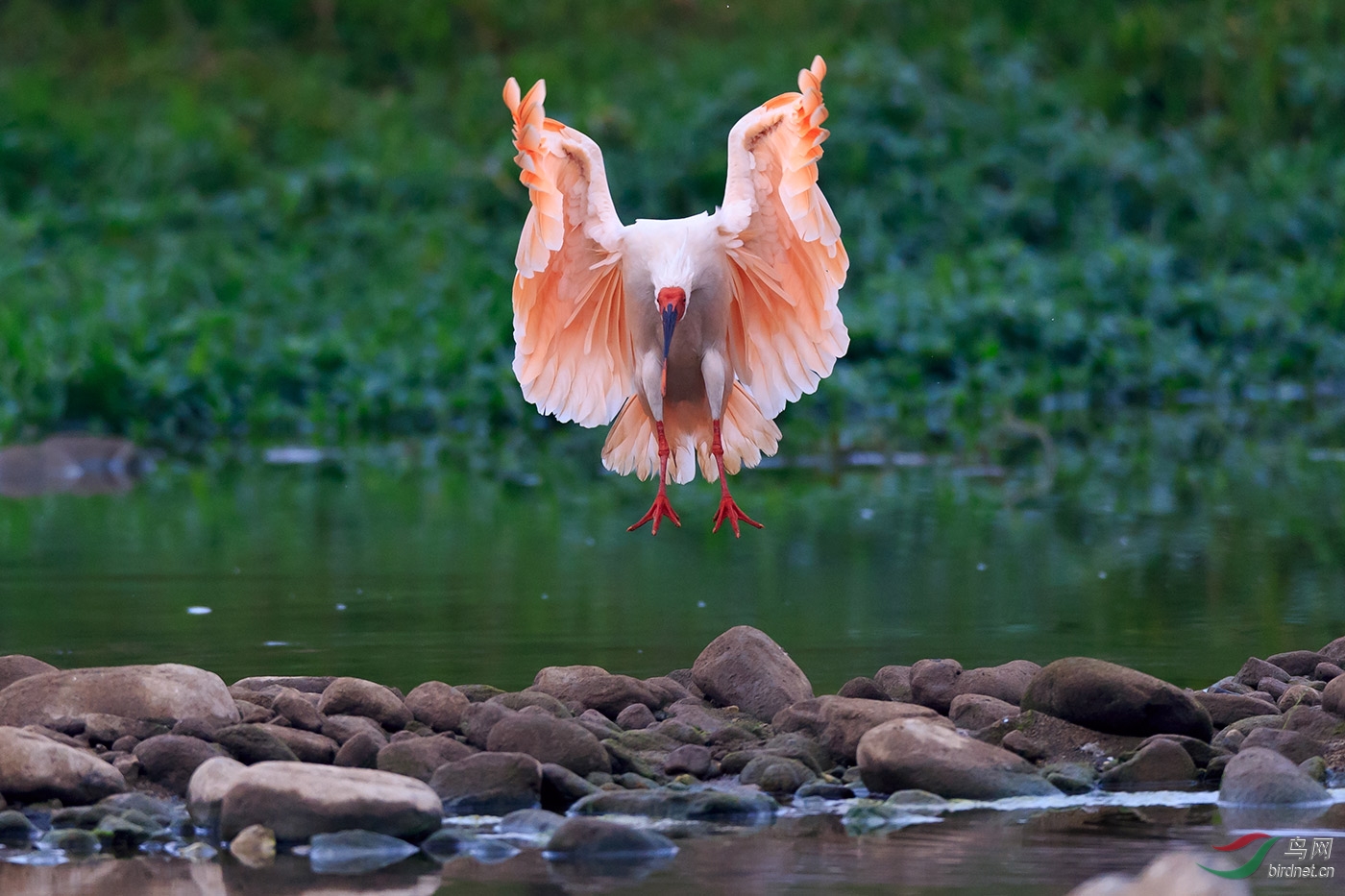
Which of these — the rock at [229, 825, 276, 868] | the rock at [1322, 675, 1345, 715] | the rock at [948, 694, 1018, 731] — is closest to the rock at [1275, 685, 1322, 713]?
the rock at [1322, 675, 1345, 715]

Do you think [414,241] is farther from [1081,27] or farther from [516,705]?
[516,705]

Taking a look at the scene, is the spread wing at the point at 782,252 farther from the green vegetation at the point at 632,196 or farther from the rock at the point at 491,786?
the green vegetation at the point at 632,196

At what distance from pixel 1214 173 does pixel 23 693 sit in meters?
17.4

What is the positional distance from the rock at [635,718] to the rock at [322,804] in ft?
3.86

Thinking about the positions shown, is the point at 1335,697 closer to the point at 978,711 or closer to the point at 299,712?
the point at 978,711

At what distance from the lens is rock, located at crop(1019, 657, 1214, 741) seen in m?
6.12

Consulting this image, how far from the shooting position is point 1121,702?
6.12m

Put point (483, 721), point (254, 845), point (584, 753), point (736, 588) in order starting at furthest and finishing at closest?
point (736, 588) → point (483, 721) → point (584, 753) → point (254, 845)

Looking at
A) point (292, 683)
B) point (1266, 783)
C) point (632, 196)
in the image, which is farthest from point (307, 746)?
point (632, 196)

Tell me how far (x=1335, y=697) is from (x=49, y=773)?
3543 mm

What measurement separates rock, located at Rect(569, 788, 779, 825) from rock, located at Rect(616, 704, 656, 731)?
80 cm

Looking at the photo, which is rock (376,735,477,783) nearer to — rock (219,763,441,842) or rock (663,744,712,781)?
rock (219,763,441,842)

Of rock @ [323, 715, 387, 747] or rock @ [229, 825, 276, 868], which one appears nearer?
rock @ [229, 825, 276, 868]

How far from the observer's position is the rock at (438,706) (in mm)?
6383
